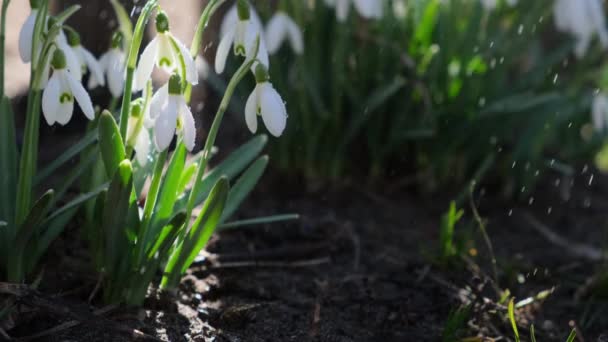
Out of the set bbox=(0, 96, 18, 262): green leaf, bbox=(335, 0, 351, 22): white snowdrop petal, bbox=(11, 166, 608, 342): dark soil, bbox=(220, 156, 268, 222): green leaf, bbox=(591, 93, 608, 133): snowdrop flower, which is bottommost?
bbox=(11, 166, 608, 342): dark soil

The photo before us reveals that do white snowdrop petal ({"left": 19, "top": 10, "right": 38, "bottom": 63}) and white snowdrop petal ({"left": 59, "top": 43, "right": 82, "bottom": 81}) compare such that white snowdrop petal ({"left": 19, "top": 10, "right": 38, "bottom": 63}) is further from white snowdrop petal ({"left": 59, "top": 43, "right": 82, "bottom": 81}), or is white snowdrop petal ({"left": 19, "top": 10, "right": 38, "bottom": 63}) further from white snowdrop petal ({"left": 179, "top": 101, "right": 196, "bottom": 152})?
white snowdrop petal ({"left": 179, "top": 101, "right": 196, "bottom": 152})

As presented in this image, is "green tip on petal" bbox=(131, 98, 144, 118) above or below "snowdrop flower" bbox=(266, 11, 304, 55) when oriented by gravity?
below

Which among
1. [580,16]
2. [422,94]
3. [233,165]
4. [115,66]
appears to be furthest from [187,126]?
[580,16]

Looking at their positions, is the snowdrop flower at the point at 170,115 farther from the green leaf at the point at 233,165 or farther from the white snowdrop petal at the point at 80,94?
the green leaf at the point at 233,165

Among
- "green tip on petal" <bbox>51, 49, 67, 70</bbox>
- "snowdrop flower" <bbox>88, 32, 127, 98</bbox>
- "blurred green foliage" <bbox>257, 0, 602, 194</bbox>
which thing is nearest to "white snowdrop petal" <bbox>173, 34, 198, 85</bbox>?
"green tip on petal" <bbox>51, 49, 67, 70</bbox>

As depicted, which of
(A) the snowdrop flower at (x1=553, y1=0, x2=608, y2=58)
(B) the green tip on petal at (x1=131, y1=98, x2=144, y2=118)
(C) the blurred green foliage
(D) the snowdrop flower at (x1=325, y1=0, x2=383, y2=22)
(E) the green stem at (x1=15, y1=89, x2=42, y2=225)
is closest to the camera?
(E) the green stem at (x1=15, y1=89, x2=42, y2=225)

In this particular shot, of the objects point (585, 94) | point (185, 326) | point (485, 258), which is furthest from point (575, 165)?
point (185, 326)

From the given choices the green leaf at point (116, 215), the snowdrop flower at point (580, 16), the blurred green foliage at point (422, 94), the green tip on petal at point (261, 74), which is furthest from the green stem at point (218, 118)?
the snowdrop flower at point (580, 16)
